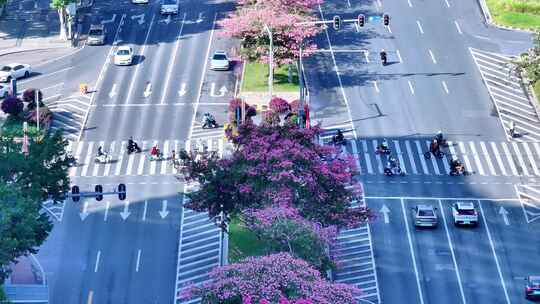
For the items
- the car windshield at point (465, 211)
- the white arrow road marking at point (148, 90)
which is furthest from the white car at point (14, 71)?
the car windshield at point (465, 211)

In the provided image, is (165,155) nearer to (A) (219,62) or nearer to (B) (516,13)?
(A) (219,62)

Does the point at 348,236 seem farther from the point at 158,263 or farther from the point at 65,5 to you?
the point at 65,5

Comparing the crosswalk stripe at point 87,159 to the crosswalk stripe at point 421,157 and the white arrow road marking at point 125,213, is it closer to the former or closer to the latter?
the white arrow road marking at point 125,213

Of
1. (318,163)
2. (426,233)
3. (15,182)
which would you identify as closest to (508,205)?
(426,233)

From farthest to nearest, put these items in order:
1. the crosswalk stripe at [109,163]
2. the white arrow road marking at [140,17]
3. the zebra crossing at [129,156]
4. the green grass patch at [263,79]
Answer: the white arrow road marking at [140,17] → the green grass patch at [263,79] → the zebra crossing at [129,156] → the crosswalk stripe at [109,163]

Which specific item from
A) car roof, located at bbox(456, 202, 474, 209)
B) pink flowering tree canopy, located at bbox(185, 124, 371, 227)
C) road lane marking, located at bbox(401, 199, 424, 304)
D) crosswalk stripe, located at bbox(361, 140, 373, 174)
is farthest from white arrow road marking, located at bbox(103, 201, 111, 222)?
car roof, located at bbox(456, 202, 474, 209)

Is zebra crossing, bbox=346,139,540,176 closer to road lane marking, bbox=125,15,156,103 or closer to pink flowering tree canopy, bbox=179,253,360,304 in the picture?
road lane marking, bbox=125,15,156,103
